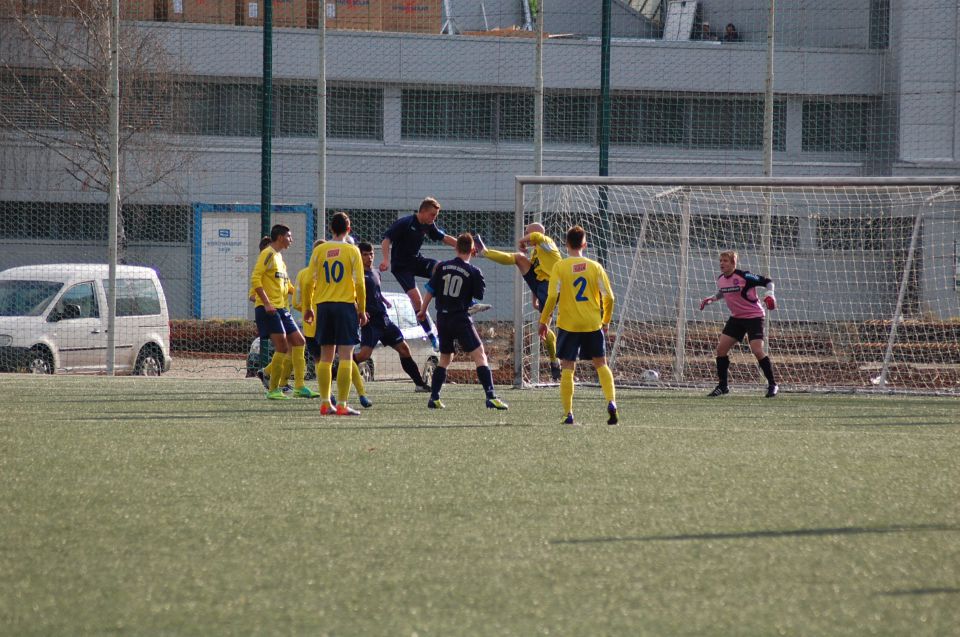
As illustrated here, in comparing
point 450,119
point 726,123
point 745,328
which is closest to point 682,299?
point 745,328

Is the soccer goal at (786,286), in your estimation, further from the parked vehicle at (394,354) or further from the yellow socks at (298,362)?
the yellow socks at (298,362)

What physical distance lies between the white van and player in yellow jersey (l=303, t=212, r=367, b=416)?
25.7 feet

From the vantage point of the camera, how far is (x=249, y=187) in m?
26.2

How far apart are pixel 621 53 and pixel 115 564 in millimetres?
24092

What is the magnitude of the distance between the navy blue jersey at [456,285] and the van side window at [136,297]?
799 cm

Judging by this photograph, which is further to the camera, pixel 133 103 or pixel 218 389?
pixel 133 103

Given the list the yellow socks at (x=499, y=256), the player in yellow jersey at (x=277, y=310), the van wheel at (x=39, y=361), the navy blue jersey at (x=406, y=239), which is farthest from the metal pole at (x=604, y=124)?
the van wheel at (x=39, y=361)

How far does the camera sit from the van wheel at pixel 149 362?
17.2m

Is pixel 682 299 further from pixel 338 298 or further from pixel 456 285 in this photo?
pixel 338 298

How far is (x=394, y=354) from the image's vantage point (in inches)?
672

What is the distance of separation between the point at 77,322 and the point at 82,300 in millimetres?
344

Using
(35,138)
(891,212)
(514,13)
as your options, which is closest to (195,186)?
(35,138)

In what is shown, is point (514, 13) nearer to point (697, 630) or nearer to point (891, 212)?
point (891, 212)

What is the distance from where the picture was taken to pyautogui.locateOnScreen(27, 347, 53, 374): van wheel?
16.5 meters
